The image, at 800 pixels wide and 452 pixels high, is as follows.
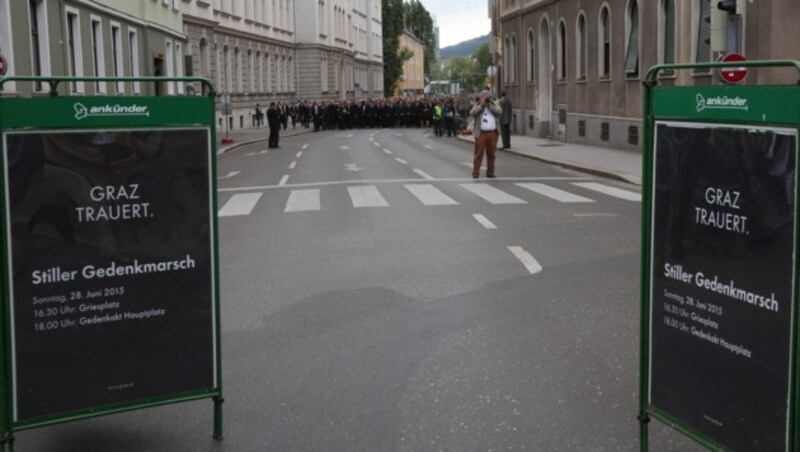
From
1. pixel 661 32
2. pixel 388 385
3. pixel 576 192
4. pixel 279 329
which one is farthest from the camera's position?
pixel 661 32

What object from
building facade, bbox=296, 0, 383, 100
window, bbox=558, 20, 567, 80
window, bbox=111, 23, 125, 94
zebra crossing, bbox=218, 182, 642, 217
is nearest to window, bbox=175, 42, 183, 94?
window, bbox=111, 23, 125, 94

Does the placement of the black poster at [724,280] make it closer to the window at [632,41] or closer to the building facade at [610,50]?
the building facade at [610,50]

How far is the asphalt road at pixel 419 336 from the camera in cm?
493

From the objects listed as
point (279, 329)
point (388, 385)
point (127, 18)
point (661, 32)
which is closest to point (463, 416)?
point (388, 385)

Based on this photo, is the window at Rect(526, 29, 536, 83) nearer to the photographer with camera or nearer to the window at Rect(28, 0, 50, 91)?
the photographer with camera

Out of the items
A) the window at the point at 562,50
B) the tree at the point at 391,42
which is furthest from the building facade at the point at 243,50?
the tree at the point at 391,42

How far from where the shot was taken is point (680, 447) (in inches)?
183

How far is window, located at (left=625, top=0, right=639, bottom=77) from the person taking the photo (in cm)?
2764

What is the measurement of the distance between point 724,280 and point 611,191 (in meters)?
13.8

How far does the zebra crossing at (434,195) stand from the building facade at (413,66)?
388ft

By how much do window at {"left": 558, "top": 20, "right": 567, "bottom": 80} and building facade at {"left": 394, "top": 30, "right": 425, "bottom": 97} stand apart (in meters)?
99.8

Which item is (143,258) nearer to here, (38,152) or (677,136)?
(38,152)

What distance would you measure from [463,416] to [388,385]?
2.32ft

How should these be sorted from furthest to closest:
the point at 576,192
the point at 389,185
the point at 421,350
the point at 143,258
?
the point at 389,185 → the point at 576,192 → the point at 421,350 → the point at 143,258
